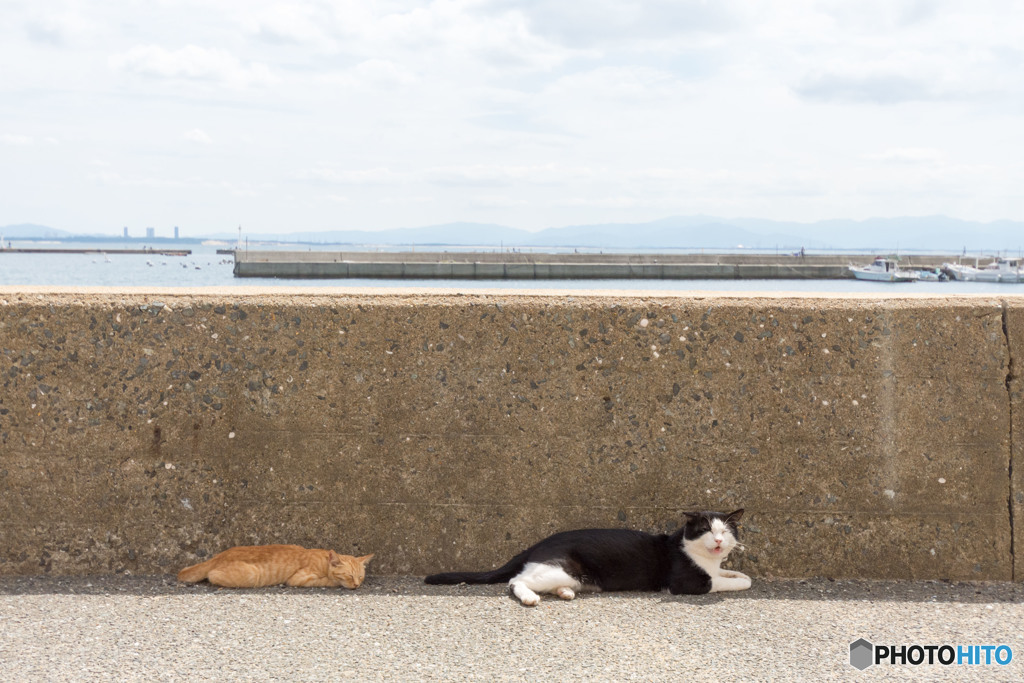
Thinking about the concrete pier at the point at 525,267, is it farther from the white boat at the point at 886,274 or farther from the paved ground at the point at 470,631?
the paved ground at the point at 470,631

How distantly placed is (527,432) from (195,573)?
1782 millimetres

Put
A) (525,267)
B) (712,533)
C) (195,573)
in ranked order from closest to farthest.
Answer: (712,533) → (195,573) → (525,267)

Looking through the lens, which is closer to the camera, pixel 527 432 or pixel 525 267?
pixel 527 432

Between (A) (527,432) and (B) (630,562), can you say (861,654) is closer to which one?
(B) (630,562)

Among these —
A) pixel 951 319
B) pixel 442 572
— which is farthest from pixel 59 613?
pixel 951 319

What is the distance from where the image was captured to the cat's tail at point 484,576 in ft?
14.0

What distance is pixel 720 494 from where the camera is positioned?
4.51 meters

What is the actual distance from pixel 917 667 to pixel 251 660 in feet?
8.37

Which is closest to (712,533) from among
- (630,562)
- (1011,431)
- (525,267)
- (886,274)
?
(630,562)

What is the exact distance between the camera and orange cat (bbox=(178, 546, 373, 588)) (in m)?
4.21

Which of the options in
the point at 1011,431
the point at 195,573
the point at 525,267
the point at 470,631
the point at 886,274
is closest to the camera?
the point at 470,631

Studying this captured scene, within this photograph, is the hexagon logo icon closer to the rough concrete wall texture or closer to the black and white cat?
the black and white cat

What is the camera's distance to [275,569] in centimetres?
425

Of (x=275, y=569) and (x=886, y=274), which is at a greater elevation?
(x=886, y=274)
